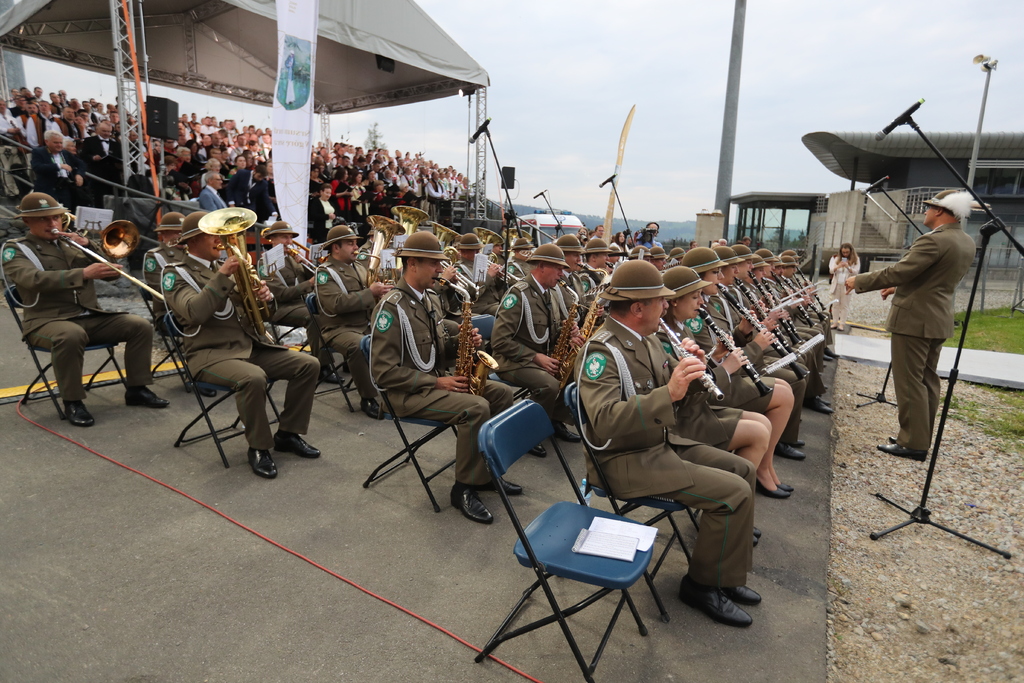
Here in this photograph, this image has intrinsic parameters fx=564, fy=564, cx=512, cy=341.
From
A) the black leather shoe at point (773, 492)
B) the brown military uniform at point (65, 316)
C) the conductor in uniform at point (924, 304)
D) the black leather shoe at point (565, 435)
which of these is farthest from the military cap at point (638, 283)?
the brown military uniform at point (65, 316)

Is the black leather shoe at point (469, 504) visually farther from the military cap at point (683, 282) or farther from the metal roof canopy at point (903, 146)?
the metal roof canopy at point (903, 146)

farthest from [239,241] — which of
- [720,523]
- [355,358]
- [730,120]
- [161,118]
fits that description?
[730,120]

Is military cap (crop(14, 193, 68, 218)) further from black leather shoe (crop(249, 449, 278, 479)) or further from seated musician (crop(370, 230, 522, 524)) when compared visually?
seated musician (crop(370, 230, 522, 524))

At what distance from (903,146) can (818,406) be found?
102 feet

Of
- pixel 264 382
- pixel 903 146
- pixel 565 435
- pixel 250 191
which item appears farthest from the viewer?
pixel 903 146

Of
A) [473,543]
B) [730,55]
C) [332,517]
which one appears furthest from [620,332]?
[730,55]

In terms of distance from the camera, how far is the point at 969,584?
351cm

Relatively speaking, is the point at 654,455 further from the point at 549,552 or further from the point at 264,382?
the point at 264,382

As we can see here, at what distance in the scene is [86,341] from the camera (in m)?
5.23

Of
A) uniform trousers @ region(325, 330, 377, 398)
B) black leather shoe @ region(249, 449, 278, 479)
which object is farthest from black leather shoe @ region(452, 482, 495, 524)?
uniform trousers @ region(325, 330, 377, 398)

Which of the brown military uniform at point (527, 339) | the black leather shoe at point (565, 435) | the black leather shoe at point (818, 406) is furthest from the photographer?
the black leather shoe at point (818, 406)

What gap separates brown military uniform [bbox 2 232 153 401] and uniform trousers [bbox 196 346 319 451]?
5.03 ft

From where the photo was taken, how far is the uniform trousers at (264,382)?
4.41 m

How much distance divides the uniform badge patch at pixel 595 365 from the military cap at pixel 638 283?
328 millimetres
